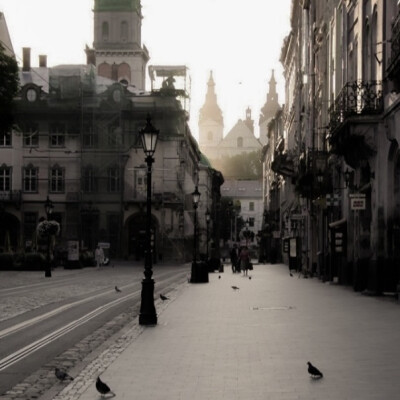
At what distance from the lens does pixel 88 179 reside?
245ft

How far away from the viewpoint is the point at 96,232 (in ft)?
245

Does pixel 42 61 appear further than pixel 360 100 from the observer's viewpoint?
Yes

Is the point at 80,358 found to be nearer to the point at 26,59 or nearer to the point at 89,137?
the point at 89,137

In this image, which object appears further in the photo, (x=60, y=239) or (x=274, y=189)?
(x=274, y=189)

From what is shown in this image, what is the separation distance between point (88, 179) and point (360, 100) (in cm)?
4917

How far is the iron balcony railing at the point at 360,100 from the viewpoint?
26141mm

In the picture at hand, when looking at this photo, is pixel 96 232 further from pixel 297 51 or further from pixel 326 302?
pixel 326 302

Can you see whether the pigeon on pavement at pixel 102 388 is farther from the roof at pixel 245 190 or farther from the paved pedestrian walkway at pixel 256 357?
the roof at pixel 245 190

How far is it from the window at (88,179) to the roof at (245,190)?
107 meters

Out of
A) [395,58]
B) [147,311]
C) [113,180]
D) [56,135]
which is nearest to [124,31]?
[56,135]

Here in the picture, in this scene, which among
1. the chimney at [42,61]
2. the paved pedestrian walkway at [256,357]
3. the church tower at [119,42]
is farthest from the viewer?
the church tower at [119,42]

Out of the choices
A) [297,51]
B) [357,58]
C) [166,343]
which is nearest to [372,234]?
[357,58]

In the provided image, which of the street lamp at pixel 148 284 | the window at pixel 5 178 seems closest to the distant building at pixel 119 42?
the window at pixel 5 178

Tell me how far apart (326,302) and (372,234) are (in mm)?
4326
